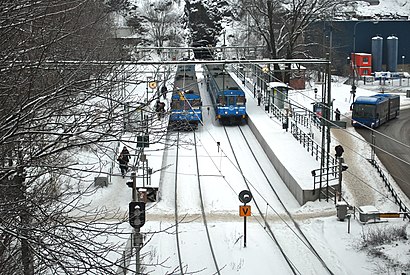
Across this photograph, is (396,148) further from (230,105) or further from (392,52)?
(392,52)

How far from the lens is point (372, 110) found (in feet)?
105

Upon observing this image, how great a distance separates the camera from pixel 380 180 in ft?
69.5

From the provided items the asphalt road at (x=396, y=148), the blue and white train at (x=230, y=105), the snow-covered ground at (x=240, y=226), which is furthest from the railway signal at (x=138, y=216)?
the blue and white train at (x=230, y=105)

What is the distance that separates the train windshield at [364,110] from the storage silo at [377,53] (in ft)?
88.5

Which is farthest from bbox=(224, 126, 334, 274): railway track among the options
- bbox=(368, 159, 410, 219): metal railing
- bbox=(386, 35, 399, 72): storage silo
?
bbox=(386, 35, 399, 72): storage silo

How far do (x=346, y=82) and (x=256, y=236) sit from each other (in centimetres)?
3839

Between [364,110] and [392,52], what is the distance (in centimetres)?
2845

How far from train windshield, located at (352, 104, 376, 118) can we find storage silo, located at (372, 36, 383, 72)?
2698 cm

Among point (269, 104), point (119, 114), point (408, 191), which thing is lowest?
point (408, 191)

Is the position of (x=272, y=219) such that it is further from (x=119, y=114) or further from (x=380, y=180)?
(x=119, y=114)

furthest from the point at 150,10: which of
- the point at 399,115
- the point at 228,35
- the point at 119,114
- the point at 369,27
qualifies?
the point at 119,114

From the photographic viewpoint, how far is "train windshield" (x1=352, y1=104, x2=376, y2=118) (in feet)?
105

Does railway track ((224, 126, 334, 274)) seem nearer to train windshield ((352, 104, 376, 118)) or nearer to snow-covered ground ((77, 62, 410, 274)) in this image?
snow-covered ground ((77, 62, 410, 274))

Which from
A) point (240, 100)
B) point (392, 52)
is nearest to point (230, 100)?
point (240, 100)
